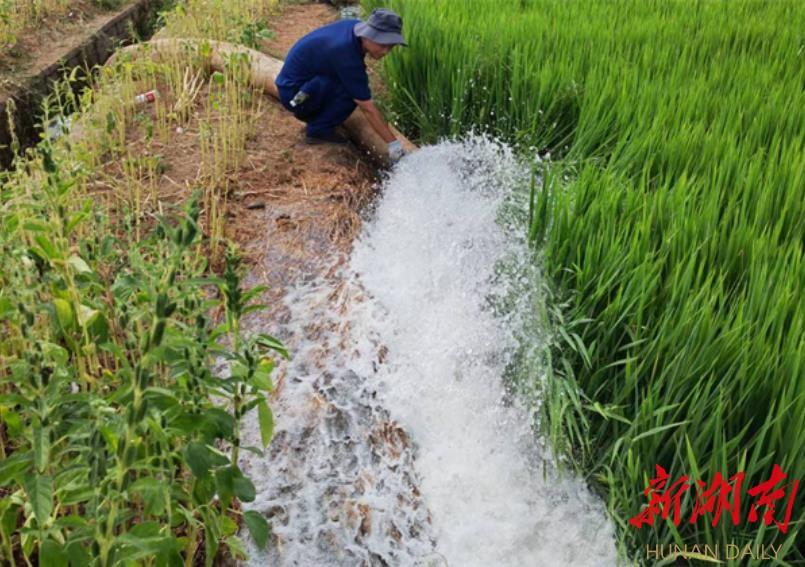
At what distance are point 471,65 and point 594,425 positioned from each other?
7.76ft

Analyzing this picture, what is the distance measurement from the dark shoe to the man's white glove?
0.41 metres

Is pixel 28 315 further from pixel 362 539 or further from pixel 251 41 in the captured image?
pixel 251 41

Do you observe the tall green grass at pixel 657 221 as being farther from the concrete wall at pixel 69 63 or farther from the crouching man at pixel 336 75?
the concrete wall at pixel 69 63

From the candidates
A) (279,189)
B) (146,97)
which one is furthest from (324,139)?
(146,97)

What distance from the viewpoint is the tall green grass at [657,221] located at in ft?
5.30

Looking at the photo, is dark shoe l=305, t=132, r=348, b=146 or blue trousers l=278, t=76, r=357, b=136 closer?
blue trousers l=278, t=76, r=357, b=136

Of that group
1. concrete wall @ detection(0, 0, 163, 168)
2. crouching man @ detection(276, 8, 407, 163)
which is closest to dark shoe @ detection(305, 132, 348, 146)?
crouching man @ detection(276, 8, 407, 163)

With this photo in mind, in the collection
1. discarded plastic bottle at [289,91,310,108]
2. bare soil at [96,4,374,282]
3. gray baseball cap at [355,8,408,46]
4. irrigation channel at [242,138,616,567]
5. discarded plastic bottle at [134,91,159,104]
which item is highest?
gray baseball cap at [355,8,408,46]

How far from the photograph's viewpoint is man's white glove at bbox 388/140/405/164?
3480 mm

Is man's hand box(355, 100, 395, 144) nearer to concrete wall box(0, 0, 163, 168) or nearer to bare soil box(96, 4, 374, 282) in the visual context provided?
bare soil box(96, 4, 374, 282)

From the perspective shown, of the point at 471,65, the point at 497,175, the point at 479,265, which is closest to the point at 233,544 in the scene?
the point at 479,265

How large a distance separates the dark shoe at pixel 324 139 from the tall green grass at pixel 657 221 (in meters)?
0.53

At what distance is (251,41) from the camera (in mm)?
4688

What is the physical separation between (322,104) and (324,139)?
0.24 metres
